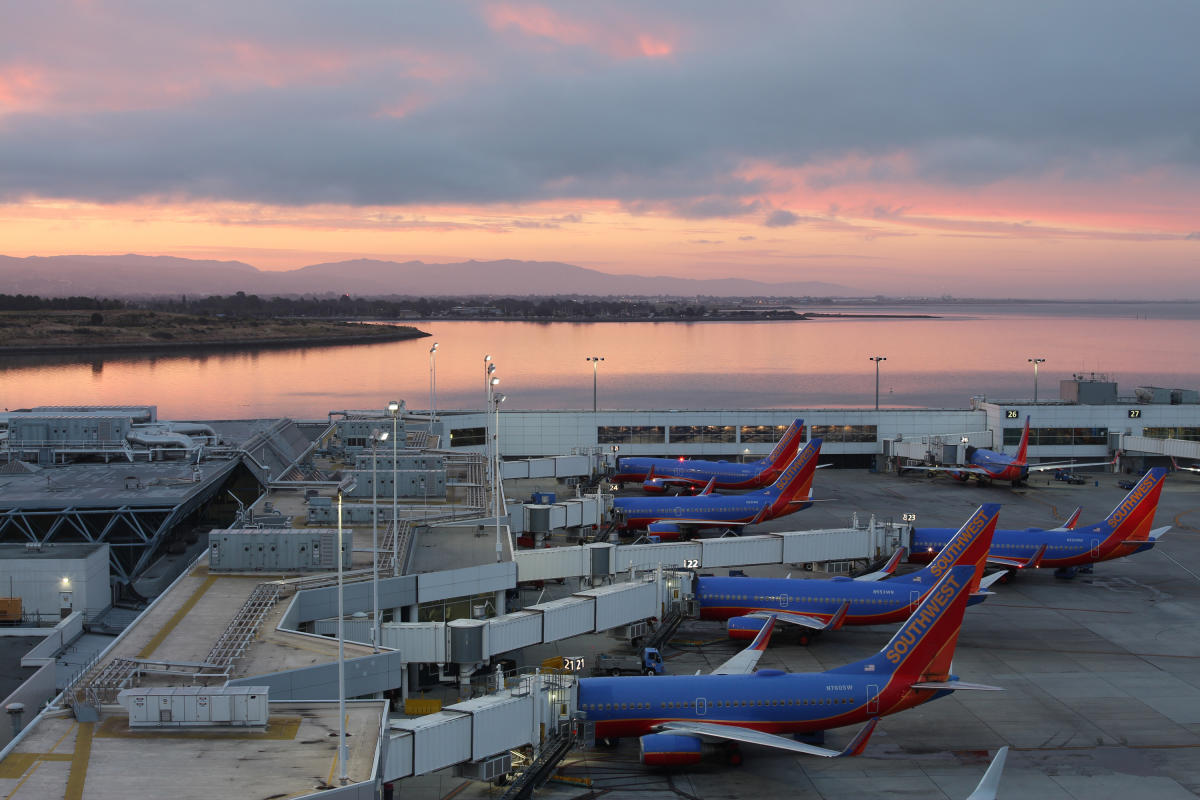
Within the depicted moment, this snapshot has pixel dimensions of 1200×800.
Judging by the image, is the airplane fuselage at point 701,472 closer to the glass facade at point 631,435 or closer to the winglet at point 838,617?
the glass facade at point 631,435

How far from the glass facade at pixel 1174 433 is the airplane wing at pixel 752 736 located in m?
87.3

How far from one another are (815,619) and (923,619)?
46.7ft

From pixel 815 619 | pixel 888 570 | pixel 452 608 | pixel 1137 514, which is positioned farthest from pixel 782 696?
pixel 1137 514

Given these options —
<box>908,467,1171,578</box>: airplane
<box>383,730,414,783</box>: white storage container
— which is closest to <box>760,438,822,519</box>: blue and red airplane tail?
<box>908,467,1171,578</box>: airplane

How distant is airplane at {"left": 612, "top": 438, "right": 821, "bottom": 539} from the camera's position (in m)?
74.1

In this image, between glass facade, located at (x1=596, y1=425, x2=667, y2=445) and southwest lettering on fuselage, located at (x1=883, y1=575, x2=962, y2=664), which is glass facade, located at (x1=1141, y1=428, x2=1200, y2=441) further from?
southwest lettering on fuselage, located at (x1=883, y1=575, x2=962, y2=664)

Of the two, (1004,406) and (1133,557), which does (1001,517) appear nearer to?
(1133,557)

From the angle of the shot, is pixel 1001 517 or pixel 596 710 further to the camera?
pixel 1001 517

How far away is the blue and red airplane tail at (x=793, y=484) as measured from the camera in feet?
248

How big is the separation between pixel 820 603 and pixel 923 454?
5722cm

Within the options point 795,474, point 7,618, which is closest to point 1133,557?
point 795,474

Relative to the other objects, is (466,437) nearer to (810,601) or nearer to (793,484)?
(793,484)

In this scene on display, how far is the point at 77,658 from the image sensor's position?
41125 mm

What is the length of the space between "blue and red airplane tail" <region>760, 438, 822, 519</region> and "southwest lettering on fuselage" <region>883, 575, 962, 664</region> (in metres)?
37.5
